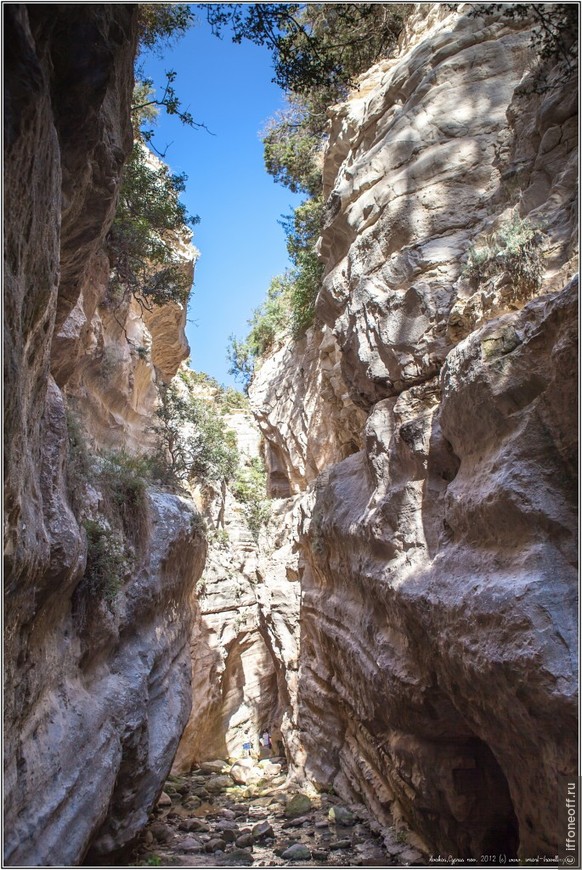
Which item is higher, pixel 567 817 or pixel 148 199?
pixel 148 199

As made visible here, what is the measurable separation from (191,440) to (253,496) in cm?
440

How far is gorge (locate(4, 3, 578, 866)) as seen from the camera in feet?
16.7

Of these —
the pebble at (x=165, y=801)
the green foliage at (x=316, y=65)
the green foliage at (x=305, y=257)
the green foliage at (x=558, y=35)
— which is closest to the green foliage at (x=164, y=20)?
the green foliage at (x=316, y=65)

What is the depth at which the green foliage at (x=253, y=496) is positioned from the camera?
22.1m

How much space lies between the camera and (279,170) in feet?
64.5

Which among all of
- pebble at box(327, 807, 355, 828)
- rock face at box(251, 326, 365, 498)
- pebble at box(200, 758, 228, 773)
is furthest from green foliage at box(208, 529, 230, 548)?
pebble at box(327, 807, 355, 828)

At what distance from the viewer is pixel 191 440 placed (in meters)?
19.4

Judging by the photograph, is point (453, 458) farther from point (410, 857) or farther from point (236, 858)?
point (236, 858)

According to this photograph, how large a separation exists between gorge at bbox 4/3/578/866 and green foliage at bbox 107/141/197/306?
1.33ft

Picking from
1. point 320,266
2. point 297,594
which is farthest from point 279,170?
point 297,594

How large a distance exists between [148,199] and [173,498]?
6502mm

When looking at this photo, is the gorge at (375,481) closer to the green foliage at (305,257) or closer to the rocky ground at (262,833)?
the rocky ground at (262,833)

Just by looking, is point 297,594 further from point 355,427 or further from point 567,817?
point 567,817

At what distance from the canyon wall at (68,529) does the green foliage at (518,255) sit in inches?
179
